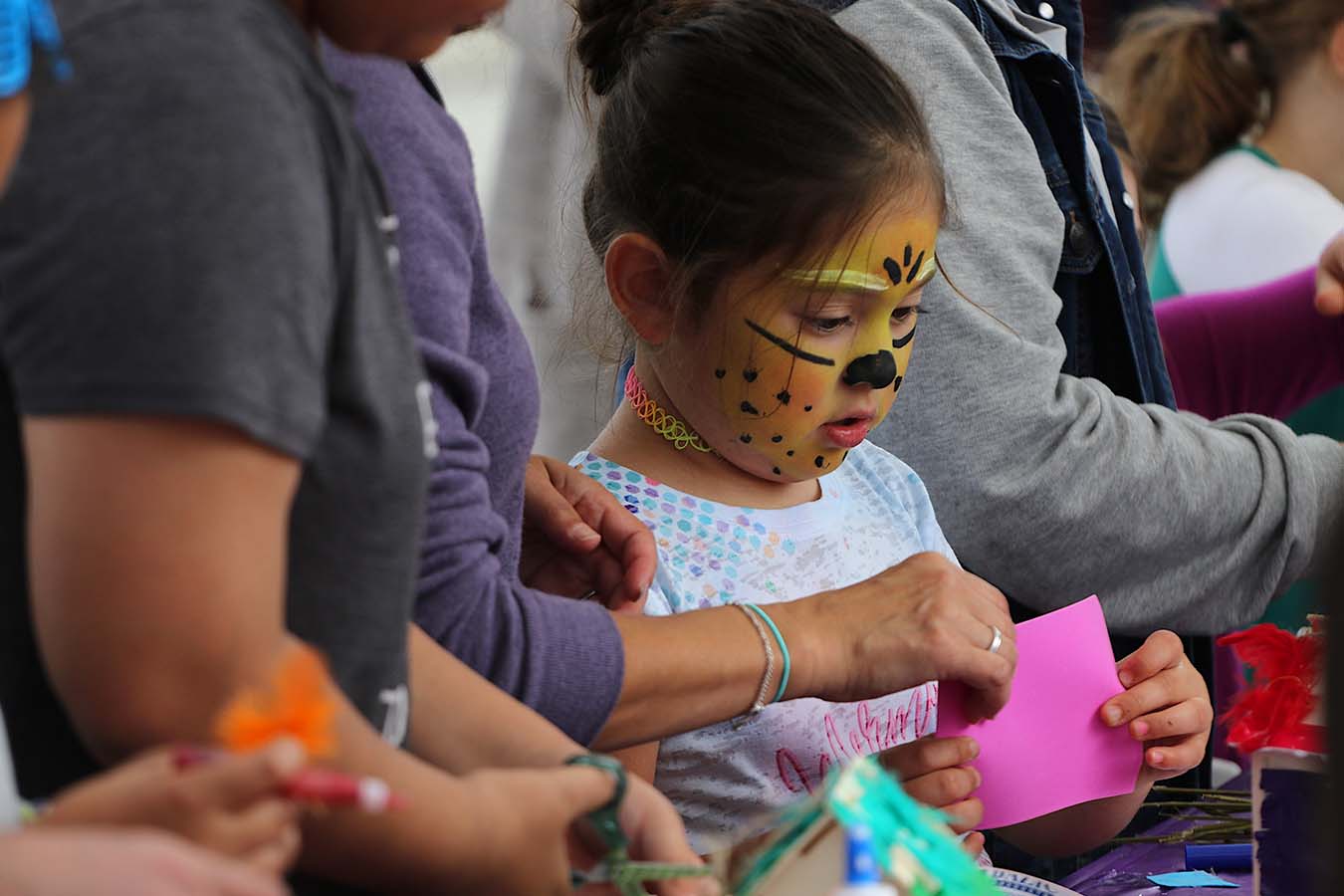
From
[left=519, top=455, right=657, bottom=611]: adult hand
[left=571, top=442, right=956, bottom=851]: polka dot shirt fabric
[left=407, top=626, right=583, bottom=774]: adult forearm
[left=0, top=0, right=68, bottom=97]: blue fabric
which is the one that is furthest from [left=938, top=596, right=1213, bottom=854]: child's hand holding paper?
[left=0, top=0, right=68, bottom=97]: blue fabric

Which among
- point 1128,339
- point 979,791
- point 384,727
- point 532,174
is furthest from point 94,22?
point 532,174

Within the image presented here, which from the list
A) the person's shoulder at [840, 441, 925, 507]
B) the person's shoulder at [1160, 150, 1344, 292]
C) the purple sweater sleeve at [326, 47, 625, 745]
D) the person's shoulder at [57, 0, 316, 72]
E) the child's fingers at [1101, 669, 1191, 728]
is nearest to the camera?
the person's shoulder at [57, 0, 316, 72]

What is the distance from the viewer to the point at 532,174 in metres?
3.22

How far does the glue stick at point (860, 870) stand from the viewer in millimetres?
625

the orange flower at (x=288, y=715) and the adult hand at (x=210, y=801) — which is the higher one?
the orange flower at (x=288, y=715)

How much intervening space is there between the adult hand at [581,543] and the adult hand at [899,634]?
177 mm

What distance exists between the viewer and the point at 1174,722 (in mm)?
1369

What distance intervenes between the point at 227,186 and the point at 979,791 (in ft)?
3.01

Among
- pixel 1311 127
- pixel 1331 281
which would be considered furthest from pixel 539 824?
pixel 1311 127

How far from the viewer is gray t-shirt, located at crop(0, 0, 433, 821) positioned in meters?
0.59

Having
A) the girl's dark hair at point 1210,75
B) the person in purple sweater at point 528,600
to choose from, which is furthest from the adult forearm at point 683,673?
the girl's dark hair at point 1210,75

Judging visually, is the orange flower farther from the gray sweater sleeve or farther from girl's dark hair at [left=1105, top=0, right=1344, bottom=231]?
girl's dark hair at [left=1105, top=0, right=1344, bottom=231]

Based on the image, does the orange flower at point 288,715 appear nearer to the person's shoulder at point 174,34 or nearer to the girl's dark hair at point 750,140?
the person's shoulder at point 174,34

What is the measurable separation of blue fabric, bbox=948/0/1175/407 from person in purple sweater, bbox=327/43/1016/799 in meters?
0.71
